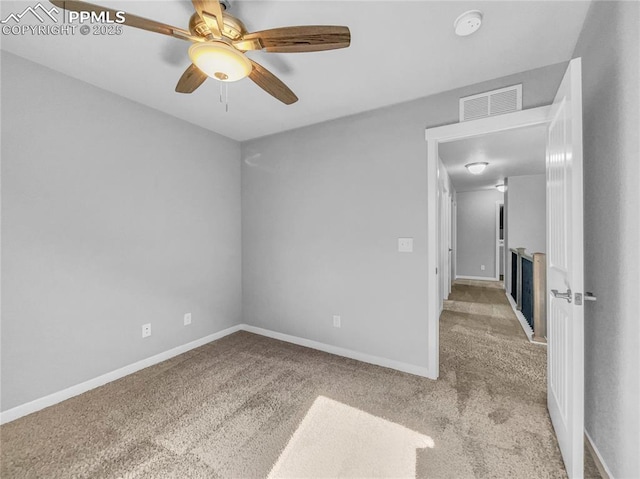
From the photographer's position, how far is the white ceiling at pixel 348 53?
1515 mm

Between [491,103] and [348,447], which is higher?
[491,103]

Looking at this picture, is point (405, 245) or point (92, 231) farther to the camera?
point (405, 245)

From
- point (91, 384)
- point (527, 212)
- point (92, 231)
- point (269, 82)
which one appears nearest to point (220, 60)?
point (269, 82)

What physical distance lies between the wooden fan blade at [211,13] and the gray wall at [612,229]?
159cm

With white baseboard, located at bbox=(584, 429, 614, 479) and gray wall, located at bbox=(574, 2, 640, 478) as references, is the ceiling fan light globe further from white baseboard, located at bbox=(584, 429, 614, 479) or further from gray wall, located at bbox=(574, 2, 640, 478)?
white baseboard, located at bbox=(584, 429, 614, 479)

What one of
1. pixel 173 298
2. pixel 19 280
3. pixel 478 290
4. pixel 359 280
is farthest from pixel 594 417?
pixel 478 290

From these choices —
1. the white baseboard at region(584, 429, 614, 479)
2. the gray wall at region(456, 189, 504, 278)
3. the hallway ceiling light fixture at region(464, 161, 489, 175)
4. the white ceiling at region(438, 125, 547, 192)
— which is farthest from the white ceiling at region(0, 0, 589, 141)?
the gray wall at region(456, 189, 504, 278)

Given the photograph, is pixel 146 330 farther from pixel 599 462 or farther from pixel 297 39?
pixel 599 462

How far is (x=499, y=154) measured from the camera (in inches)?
165

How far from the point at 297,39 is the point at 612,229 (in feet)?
5.47

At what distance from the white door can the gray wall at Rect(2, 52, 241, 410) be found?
9.85ft

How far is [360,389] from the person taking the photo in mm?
2221

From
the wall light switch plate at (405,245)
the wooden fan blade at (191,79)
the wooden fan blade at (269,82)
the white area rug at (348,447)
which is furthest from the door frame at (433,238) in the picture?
the wooden fan blade at (191,79)

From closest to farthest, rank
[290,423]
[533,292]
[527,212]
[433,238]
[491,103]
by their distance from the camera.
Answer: [290,423], [491,103], [433,238], [533,292], [527,212]
